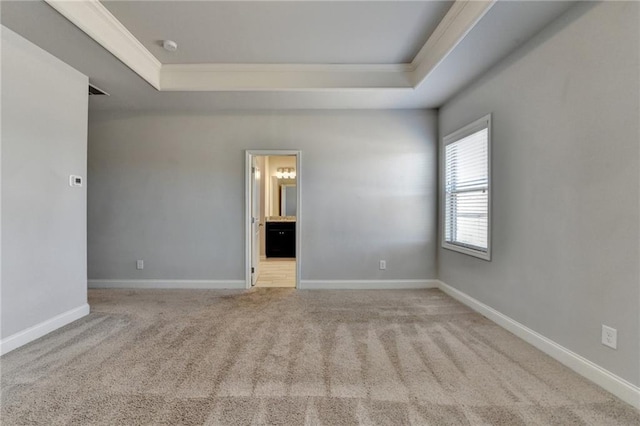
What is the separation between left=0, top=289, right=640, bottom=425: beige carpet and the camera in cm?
167

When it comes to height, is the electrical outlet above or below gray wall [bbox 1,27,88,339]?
below

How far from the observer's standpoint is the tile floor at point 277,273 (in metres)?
4.64

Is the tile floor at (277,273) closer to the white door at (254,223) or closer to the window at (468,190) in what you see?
the white door at (254,223)

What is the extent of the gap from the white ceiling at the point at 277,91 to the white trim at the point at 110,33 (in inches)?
2.5

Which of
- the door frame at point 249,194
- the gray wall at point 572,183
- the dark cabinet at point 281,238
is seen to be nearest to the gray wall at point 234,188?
the door frame at point 249,194

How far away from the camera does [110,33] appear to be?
104 inches

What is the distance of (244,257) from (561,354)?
360 centimetres

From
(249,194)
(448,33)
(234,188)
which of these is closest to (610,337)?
(448,33)

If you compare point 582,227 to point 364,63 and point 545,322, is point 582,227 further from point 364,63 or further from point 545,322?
point 364,63

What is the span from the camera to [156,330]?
2.81 meters

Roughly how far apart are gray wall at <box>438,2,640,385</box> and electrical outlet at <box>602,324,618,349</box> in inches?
1.2

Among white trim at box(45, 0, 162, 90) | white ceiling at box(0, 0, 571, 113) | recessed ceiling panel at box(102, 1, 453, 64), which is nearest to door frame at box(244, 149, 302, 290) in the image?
white ceiling at box(0, 0, 571, 113)

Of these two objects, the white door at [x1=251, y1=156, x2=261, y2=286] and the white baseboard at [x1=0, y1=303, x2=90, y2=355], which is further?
the white door at [x1=251, y1=156, x2=261, y2=286]

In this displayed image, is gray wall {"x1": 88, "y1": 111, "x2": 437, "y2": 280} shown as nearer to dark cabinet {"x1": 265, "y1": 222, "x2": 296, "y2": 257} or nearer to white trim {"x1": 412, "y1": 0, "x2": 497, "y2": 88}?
white trim {"x1": 412, "y1": 0, "x2": 497, "y2": 88}
